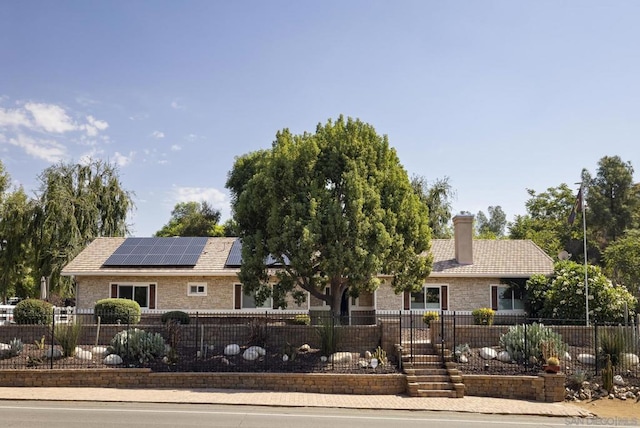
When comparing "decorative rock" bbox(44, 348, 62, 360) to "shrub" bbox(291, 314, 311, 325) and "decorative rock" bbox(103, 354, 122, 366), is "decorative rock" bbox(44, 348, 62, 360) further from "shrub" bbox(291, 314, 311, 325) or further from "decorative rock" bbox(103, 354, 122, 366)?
"shrub" bbox(291, 314, 311, 325)

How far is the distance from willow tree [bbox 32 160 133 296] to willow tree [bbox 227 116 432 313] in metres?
22.2

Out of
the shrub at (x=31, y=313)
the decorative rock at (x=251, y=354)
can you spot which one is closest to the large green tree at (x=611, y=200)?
the decorative rock at (x=251, y=354)

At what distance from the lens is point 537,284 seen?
2538 cm

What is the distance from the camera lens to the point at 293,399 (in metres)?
14.9

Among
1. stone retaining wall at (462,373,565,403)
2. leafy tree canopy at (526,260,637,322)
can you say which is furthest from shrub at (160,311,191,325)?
leafy tree canopy at (526,260,637,322)

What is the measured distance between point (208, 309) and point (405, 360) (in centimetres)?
1204

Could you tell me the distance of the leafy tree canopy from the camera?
2292 centimetres

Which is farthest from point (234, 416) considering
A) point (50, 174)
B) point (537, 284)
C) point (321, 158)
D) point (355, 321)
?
point (50, 174)

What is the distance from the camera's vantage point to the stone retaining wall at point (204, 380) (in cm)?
1611

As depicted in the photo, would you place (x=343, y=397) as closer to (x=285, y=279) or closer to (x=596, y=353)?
(x=285, y=279)

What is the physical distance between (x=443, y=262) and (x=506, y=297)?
3.35 meters

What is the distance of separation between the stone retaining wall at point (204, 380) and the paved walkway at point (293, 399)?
381 millimetres

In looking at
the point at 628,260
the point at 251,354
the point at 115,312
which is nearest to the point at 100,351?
the point at 115,312

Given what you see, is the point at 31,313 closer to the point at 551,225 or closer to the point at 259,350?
the point at 259,350
